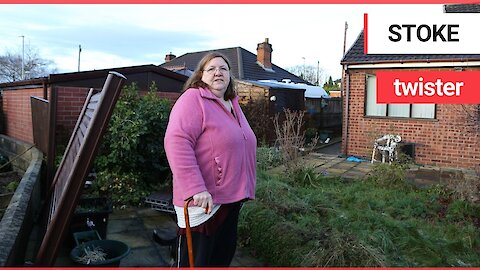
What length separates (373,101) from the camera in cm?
916

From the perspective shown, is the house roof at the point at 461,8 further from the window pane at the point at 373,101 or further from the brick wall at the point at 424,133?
the brick wall at the point at 424,133

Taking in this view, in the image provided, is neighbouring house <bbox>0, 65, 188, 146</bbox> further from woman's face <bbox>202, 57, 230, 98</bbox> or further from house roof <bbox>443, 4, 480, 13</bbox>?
house roof <bbox>443, 4, 480, 13</bbox>

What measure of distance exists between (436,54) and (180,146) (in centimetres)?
797

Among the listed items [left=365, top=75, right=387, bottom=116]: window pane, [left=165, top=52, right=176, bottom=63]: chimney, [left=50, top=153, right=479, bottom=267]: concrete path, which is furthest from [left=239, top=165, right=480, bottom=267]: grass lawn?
[left=165, top=52, right=176, bottom=63]: chimney

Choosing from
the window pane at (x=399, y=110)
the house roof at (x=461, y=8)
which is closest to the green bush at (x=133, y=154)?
the window pane at (x=399, y=110)

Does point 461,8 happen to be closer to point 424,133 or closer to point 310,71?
point 424,133

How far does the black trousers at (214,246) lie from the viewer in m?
2.13

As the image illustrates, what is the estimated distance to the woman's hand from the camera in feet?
6.42

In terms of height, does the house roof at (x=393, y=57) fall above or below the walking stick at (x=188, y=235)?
above

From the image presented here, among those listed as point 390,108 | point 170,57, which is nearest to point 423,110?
point 390,108

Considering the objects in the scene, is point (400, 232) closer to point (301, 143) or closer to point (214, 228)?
point (214, 228)

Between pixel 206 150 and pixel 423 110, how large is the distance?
7933 millimetres

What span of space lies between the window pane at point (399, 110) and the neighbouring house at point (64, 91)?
4841 mm

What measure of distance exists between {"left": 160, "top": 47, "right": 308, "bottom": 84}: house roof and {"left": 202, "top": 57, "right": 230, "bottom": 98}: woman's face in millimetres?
16432
